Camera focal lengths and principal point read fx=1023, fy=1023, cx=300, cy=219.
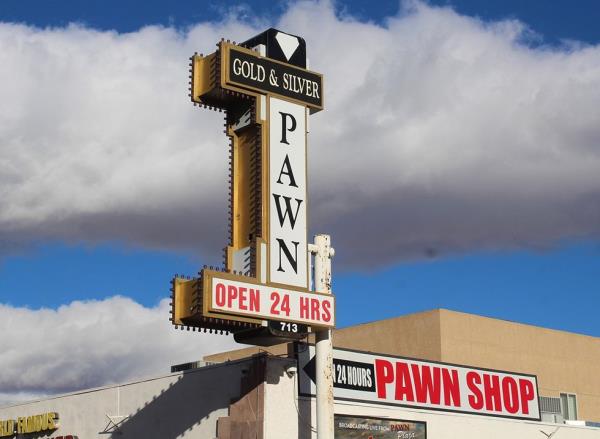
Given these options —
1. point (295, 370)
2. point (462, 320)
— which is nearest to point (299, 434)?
point (295, 370)

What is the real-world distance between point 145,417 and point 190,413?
2861 mm

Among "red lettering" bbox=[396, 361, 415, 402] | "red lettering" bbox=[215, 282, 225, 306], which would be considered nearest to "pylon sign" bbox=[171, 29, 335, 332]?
"red lettering" bbox=[215, 282, 225, 306]

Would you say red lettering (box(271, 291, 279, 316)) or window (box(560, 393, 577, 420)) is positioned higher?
red lettering (box(271, 291, 279, 316))

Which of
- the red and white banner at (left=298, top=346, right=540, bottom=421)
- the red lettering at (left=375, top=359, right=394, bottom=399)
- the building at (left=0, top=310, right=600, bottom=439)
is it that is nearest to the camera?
the building at (left=0, top=310, right=600, bottom=439)

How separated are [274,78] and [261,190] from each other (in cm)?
404

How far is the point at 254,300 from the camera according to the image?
A: 29.4 m

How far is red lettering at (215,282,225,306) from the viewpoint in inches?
1120

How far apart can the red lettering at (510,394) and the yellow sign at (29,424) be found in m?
17.4

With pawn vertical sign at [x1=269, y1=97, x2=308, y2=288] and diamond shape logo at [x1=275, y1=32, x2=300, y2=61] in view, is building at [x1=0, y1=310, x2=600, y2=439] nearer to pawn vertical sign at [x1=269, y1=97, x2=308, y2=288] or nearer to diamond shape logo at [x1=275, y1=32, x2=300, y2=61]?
pawn vertical sign at [x1=269, y1=97, x2=308, y2=288]

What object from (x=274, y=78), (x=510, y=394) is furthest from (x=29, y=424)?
(x=510, y=394)

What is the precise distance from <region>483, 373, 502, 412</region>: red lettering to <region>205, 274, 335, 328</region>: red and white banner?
871 centimetres

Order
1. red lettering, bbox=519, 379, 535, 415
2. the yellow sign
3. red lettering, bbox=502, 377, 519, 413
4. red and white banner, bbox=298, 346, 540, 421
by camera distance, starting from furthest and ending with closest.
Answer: the yellow sign → red lettering, bbox=519, 379, 535, 415 → red lettering, bbox=502, 377, 519, 413 → red and white banner, bbox=298, 346, 540, 421

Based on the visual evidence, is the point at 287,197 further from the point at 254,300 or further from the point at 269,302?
the point at 254,300

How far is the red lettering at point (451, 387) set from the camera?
35719 millimetres
